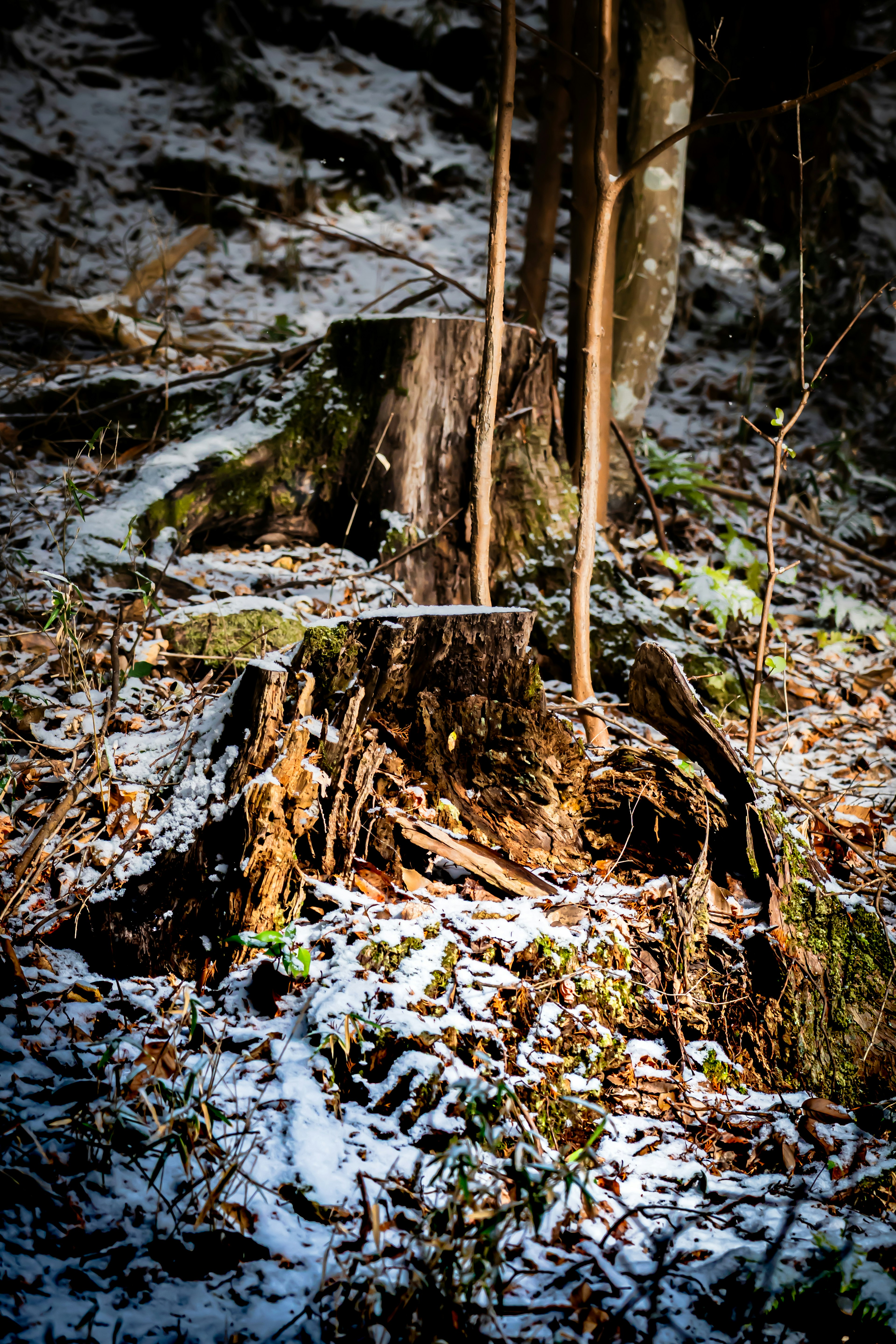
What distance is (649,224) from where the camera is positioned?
5.26 m

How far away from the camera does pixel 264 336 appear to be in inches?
254

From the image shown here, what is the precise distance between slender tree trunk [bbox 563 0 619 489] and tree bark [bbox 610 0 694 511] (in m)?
0.34

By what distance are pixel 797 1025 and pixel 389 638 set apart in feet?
5.69

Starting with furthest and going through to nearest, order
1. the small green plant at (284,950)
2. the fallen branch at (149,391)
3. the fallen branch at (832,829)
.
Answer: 1. the fallen branch at (149,391)
2. the fallen branch at (832,829)
3. the small green plant at (284,950)

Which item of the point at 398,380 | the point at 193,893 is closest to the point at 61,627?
the point at 193,893

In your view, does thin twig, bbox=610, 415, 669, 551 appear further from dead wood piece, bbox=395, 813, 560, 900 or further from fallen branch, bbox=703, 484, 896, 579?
dead wood piece, bbox=395, 813, 560, 900

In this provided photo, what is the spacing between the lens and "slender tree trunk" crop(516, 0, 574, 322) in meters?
5.88

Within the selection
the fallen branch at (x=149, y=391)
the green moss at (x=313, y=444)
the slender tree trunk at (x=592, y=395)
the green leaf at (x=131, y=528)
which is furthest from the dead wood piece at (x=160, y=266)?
the slender tree trunk at (x=592, y=395)

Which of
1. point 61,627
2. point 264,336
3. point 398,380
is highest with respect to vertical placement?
point 264,336

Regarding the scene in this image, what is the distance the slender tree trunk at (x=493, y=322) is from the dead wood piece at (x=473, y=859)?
2.79 ft

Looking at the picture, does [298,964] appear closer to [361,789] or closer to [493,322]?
[361,789]

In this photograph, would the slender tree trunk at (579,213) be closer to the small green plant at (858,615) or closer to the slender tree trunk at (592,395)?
the slender tree trunk at (592,395)

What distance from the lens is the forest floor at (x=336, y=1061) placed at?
5.26 ft

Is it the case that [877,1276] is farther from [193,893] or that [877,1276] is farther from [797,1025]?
[193,893]
